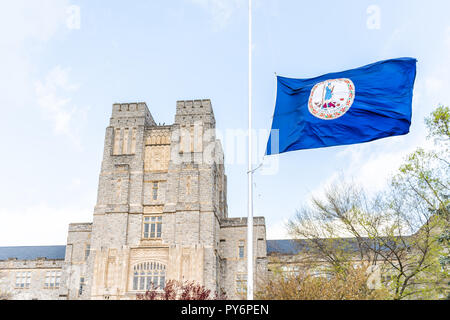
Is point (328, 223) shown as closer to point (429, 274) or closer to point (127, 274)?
point (429, 274)

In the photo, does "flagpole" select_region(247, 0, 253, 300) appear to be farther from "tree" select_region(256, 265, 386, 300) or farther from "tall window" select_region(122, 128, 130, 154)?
"tall window" select_region(122, 128, 130, 154)

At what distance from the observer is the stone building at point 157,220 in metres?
41.4

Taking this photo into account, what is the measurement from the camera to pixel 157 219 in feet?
143

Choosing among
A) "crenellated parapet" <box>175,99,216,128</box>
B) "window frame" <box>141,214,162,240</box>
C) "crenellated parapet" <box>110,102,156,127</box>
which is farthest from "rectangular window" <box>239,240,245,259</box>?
"crenellated parapet" <box>110,102,156,127</box>

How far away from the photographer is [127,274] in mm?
41406

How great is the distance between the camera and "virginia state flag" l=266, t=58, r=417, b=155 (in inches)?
529

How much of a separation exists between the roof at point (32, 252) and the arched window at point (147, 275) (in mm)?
21949

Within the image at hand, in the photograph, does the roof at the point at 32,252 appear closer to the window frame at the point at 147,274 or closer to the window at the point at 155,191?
the window frame at the point at 147,274

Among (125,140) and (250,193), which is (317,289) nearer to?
(250,193)

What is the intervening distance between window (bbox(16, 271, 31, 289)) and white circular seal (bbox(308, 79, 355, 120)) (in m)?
47.5

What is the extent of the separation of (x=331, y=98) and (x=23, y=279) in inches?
1912

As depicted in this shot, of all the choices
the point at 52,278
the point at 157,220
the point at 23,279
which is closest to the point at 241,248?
the point at 157,220
